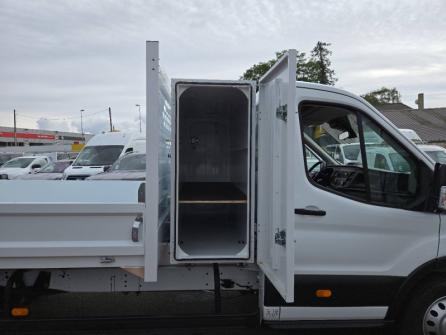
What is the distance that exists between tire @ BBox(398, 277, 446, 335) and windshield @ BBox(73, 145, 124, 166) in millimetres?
12867

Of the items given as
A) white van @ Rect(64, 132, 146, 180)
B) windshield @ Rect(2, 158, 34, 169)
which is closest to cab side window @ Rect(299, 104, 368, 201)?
white van @ Rect(64, 132, 146, 180)

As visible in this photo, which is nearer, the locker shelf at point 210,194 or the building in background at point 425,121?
the locker shelf at point 210,194

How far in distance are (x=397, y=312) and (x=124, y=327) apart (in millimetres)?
2151

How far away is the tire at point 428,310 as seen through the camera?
3.73 meters

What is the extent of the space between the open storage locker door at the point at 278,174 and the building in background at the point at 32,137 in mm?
65196

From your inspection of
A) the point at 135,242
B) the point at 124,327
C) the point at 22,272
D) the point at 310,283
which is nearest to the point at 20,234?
the point at 22,272

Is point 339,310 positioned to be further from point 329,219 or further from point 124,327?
point 124,327

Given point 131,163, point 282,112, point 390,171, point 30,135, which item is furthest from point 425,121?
point 30,135

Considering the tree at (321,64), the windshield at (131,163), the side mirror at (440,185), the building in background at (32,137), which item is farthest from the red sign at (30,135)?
the side mirror at (440,185)

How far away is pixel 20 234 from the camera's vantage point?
134 inches

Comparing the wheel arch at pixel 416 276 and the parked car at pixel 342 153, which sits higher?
the parked car at pixel 342 153

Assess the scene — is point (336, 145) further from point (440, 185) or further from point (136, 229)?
point (136, 229)

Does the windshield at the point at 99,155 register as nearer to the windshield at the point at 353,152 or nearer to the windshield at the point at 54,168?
the windshield at the point at 54,168

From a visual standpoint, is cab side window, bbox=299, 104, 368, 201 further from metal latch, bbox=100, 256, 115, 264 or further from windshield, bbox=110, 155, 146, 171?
windshield, bbox=110, 155, 146, 171
